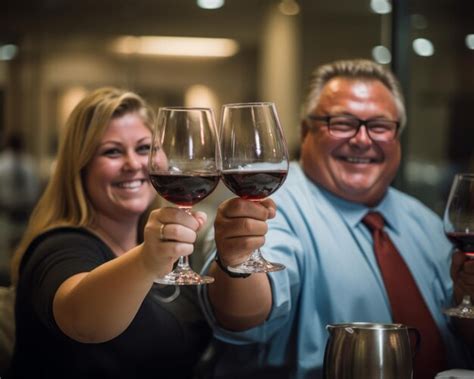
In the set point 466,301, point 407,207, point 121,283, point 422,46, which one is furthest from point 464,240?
point 422,46

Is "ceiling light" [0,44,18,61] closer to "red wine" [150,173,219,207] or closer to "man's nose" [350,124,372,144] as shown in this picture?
"man's nose" [350,124,372,144]

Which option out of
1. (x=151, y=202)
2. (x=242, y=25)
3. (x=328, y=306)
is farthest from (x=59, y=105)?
(x=328, y=306)

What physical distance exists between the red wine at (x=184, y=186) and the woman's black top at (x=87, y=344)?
0.43 metres

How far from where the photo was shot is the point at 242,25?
656 cm

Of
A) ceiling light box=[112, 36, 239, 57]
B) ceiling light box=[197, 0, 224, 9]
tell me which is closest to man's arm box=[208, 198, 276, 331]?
ceiling light box=[112, 36, 239, 57]

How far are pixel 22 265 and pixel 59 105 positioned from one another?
4.17 m

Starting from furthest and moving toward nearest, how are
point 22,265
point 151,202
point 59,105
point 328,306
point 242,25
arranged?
point 242,25 → point 59,105 → point 151,202 → point 328,306 → point 22,265

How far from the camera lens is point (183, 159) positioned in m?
1.50

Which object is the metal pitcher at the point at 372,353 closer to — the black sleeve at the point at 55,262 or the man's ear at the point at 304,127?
the black sleeve at the point at 55,262

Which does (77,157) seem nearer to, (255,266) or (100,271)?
(100,271)

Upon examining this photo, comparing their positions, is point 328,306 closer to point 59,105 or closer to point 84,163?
point 84,163

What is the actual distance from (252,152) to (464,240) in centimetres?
58

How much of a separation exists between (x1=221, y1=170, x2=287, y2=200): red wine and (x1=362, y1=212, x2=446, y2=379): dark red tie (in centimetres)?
78

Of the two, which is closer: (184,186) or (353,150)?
(184,186)
